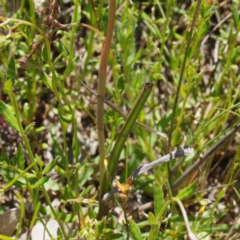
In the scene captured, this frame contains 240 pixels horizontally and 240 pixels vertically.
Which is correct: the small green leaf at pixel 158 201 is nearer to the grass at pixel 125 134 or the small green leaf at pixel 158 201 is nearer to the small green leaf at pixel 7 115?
the grass at pixel 125 134

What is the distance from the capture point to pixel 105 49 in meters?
1.27

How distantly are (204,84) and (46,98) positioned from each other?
0.79 metres

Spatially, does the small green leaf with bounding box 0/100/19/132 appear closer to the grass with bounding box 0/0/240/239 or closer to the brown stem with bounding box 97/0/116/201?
the grass with bounding box 0/0/240/239

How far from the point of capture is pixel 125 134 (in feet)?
4.70

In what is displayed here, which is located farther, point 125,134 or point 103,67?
point 125,134

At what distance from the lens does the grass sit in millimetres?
1534

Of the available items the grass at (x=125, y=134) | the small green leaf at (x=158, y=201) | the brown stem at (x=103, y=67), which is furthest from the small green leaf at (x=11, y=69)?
the small green leaf at (x=158, y=201)

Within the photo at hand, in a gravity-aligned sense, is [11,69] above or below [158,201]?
above

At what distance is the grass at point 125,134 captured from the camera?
1534 millimetres

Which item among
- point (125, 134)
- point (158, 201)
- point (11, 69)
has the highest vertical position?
point (11, 69)

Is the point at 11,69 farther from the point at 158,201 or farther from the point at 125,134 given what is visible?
the point at 158,201

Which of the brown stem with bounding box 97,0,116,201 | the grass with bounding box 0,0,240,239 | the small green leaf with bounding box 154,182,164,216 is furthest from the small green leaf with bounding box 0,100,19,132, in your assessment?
the small green leaf with bounding box 154,182,164,216

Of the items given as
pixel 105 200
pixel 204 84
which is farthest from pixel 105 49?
pixel 204 84

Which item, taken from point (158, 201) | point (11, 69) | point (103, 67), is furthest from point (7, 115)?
point (158, 201)
